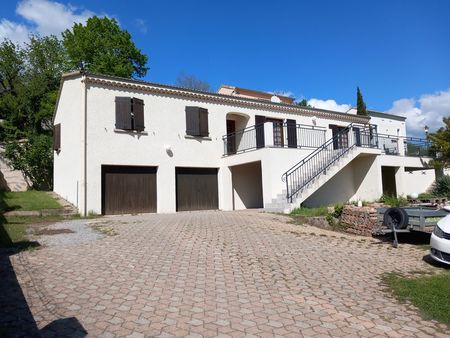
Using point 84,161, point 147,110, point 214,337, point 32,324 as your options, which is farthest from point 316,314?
point 147,110

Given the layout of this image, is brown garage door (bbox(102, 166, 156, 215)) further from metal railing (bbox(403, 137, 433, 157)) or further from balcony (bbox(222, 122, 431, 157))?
metal railing (bbox(403, 137, 433, 157))

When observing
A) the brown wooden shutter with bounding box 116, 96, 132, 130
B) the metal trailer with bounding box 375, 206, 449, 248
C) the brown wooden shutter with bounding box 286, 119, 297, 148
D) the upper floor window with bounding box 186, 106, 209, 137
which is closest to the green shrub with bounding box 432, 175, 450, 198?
the brown wooden shutter with bounding box 286, 119, 297, 148

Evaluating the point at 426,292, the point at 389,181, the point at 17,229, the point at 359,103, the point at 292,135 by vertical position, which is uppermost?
the point at 359,103

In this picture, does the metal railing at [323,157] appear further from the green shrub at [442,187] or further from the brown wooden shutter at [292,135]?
the green shrub at [442,187]

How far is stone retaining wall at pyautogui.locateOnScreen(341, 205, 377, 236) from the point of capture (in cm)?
1103

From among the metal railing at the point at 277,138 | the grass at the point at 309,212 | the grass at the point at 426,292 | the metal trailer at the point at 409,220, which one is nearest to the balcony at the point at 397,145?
the metal railing at the point at 277,138

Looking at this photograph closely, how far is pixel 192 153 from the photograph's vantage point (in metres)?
17.0

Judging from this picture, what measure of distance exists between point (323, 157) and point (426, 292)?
11.6 m

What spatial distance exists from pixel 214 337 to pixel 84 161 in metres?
12.0

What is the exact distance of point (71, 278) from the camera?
18.1ft

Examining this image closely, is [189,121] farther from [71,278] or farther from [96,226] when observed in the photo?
[71,278]

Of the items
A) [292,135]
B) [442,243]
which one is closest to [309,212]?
[292,135]

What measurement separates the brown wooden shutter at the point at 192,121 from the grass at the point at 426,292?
1188cm

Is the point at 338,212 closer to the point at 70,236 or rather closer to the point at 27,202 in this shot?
the point at 70,236
